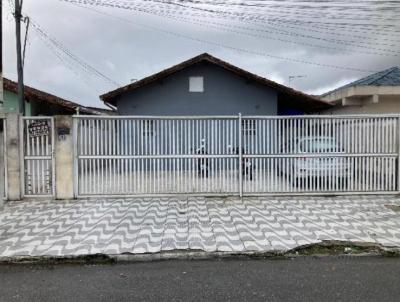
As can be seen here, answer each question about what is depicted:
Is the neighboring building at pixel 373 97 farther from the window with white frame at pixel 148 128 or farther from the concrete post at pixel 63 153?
the concrete post at pixel 63 153

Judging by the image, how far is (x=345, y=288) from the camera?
432 cm

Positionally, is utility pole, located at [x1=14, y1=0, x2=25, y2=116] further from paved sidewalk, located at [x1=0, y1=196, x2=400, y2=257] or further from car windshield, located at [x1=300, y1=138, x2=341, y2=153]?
car windshield, located at [x1=300, y1=138, x2=341, y2=153]

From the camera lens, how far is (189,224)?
7.04 meters

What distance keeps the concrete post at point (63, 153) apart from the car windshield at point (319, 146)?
5024mm

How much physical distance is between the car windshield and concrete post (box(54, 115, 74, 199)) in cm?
502

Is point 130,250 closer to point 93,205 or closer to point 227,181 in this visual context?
point 93,205

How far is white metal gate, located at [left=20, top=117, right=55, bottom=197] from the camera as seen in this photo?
8.81 m

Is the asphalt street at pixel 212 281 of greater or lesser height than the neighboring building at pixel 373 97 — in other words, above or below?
below

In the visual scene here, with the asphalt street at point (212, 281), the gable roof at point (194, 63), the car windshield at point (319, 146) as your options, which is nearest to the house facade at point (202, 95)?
the gable roof at point (194, 63)

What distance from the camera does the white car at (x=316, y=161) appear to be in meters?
9.06

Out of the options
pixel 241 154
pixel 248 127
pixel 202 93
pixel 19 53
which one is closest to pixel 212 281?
pixel 241 154

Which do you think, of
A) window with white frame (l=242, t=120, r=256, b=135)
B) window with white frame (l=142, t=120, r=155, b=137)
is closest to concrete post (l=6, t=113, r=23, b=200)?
window with white frame (l=142, t=120, r=155, b=137)

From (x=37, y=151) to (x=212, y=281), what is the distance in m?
5.77

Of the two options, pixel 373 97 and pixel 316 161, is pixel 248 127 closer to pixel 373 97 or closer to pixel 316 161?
pixel 316 161
